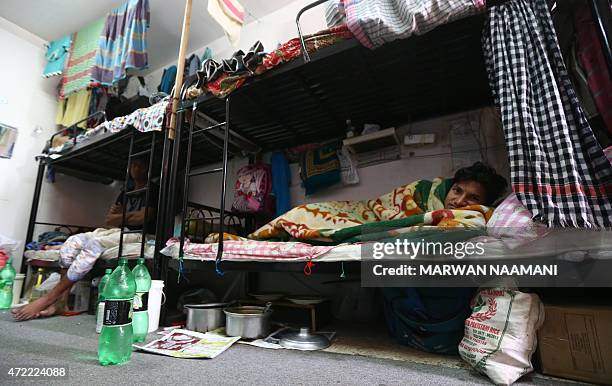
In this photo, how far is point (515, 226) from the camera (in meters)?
0.94

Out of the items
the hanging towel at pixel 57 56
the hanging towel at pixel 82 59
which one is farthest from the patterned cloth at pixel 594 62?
the hanging towel at pixel 57 56

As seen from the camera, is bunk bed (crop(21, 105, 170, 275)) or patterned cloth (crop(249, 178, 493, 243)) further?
bunk bed (crop(21, 105, 170, 275))

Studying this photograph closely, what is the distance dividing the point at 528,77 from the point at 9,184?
14.3 ft

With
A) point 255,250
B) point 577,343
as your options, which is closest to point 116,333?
point 255,250

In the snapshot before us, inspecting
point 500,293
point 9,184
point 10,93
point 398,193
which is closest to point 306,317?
point 398,193

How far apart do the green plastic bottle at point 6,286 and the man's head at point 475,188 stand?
11.1 ft

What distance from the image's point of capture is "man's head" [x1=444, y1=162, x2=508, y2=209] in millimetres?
1499

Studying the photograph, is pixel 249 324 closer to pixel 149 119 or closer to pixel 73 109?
pixel 149 119

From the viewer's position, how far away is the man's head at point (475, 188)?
4.92ft

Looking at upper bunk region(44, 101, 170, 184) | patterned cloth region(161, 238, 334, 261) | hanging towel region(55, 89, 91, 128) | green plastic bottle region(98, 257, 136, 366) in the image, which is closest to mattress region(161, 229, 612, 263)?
patterned cloth region(161, 238, 334, 261)

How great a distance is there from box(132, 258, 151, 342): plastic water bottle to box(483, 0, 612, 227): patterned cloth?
1753mm

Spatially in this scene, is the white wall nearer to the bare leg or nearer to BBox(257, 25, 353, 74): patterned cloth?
the bare leg

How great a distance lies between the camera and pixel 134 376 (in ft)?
3.09

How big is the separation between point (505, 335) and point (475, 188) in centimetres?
83
